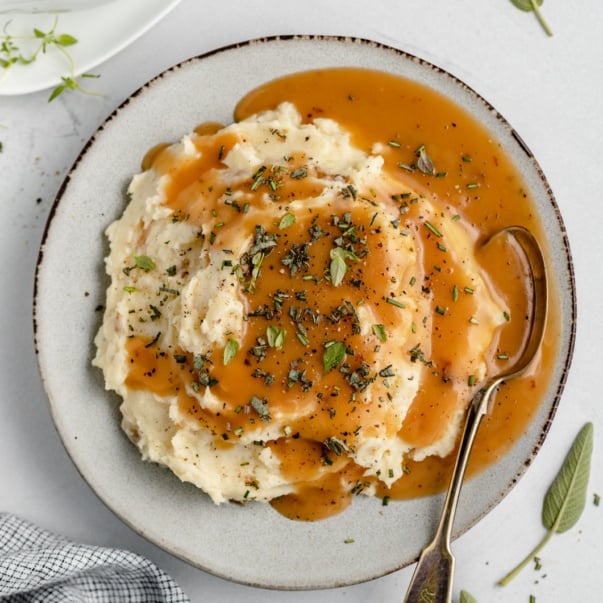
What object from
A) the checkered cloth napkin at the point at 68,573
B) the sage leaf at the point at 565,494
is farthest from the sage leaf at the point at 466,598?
the checkered cloth napkin at the point at 68,573

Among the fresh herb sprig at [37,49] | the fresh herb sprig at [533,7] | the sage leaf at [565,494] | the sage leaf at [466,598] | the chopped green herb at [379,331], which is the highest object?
the fresh herb sprig at [533,7]

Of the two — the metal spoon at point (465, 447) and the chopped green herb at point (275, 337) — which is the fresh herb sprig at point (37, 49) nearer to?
the chopped green herb at point (275, 337)

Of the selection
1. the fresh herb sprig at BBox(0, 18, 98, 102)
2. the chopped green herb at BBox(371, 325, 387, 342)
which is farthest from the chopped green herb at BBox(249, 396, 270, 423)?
the fresh herb sprig at BBox(0, 18, 98, 102)

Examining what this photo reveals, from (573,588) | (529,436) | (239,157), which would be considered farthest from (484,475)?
(239,157)

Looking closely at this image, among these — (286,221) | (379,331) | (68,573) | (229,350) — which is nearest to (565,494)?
(379,331)

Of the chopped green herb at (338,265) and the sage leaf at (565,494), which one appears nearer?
the chopped green herb at (338,265)

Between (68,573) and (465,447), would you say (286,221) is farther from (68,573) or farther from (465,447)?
(68,573)

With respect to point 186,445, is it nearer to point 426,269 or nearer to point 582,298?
point 426,269
